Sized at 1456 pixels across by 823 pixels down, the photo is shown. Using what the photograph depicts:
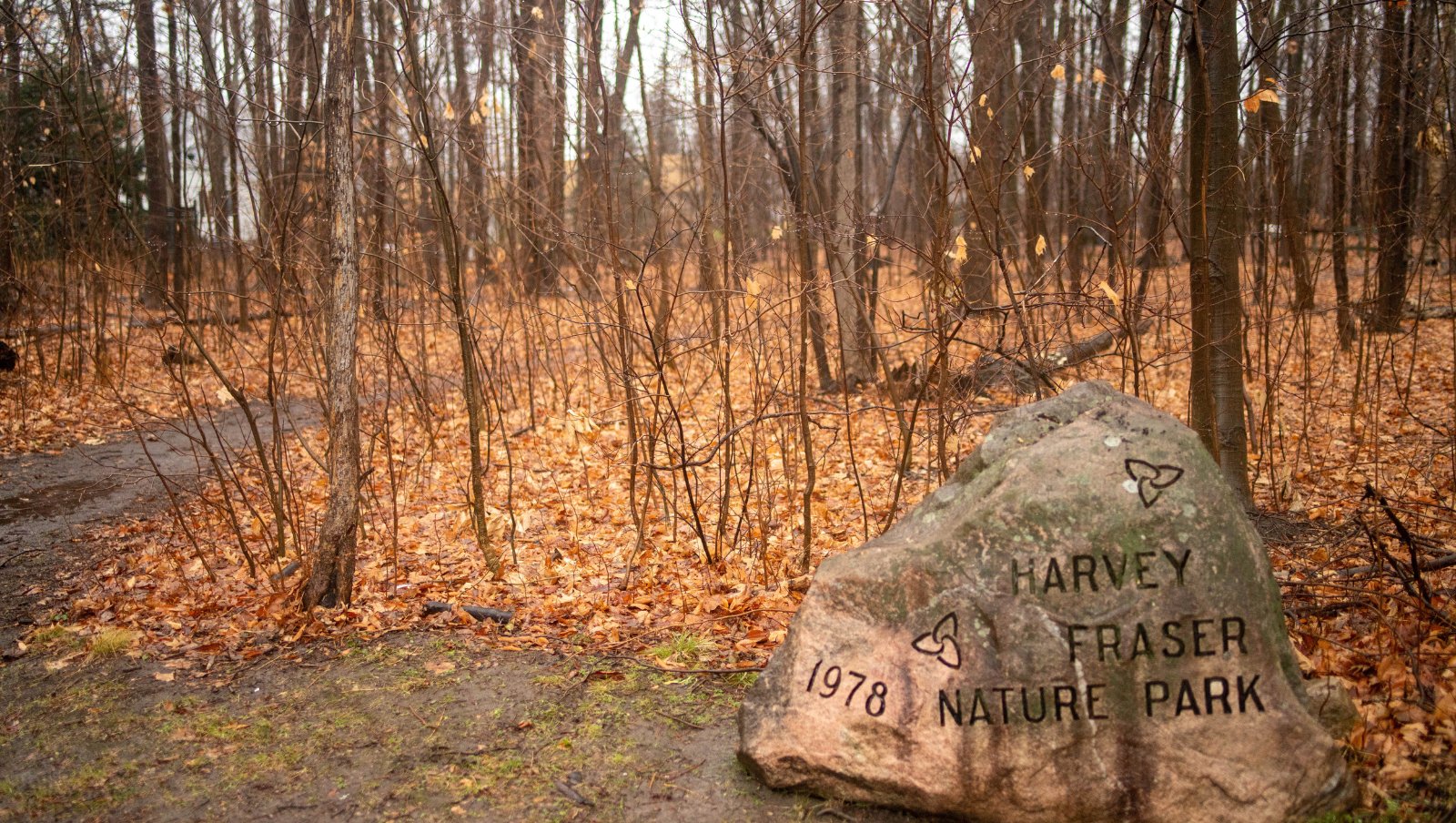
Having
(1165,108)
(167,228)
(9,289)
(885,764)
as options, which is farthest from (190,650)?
(167,228)

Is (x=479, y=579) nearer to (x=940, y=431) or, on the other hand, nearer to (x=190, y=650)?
(x=190, y=650)

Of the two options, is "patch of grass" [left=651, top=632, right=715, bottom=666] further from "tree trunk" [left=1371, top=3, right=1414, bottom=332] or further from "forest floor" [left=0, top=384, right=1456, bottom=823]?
"tree trunk" [left=1371, top=3, right=1414, bottom=332]

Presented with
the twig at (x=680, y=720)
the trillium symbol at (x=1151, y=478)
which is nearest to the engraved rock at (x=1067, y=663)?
the trillium symbol at (x=1151, y=478)

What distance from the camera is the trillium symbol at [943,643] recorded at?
3.22m

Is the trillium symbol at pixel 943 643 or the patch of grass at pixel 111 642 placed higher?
→ the trillium symbol at pixel 943 643

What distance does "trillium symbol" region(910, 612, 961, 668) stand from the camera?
322 cm

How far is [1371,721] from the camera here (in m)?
3.44

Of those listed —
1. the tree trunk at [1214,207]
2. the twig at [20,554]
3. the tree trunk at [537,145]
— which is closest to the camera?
the tree trunk at [1214,207]

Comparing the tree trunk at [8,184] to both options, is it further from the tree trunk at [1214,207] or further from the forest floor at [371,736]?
the tree trunk at [1214,207]

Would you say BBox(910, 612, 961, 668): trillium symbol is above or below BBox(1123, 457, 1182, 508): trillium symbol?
below

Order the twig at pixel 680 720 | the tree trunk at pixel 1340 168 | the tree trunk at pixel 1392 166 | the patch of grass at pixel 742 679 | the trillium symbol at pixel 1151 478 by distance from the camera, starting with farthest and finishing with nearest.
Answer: the tree trunk at pixel 1392 166, the tree trunk at pixel 1340 168, the patch of grass at pixel 742 679, the twig at pixel 680 720, the trillium symbol at pixel 1151 478

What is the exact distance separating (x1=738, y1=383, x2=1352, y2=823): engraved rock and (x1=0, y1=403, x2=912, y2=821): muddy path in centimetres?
31

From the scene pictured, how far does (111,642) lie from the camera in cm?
473

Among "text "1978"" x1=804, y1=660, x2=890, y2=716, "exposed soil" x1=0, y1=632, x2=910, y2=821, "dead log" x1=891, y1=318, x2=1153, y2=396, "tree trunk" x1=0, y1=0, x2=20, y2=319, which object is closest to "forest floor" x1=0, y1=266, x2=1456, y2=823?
"exposed soil" x1=0, y1=632, x2=910, y2=821
